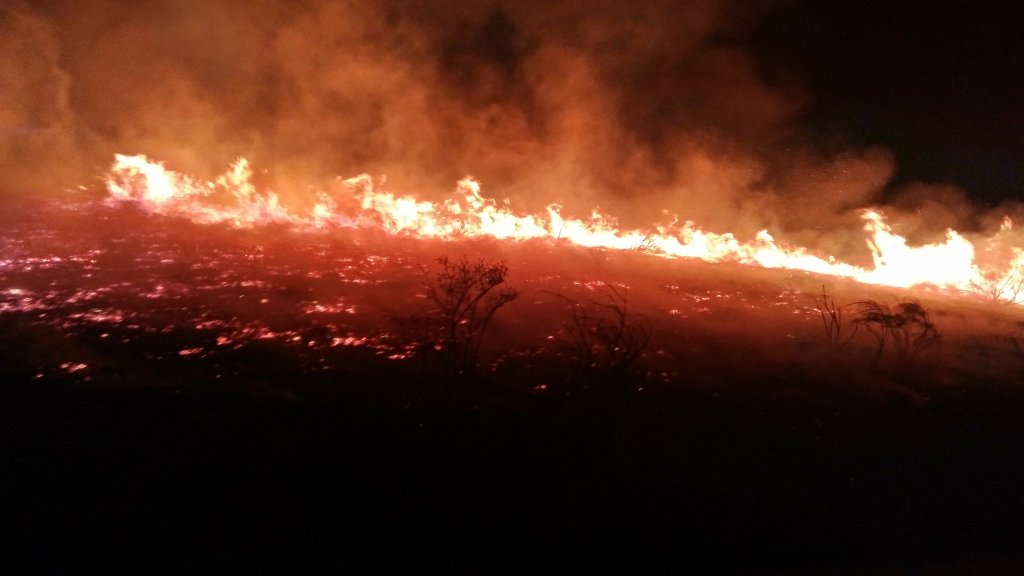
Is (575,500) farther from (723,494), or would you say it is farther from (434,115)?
(434,115)

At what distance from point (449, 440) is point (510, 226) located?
7596 mm

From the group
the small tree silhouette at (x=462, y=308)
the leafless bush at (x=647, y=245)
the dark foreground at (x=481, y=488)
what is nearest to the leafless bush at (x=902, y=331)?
the dark foreground at (x=481, y=488)

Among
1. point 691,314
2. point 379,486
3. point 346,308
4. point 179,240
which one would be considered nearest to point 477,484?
point 379,486

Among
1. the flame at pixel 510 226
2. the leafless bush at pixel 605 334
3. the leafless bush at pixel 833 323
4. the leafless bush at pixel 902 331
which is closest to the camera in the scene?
the leafless bush at pixel 605 334

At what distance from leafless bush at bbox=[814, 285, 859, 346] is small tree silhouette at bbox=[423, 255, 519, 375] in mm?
4881

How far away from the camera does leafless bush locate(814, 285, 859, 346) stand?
7805 mm

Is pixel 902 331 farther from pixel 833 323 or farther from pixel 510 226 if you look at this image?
pixel 510 226

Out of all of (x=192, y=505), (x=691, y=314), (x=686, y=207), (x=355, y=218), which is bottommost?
(x=192, y=505)

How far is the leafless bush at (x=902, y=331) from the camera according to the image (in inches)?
297

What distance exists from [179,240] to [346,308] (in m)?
4.26

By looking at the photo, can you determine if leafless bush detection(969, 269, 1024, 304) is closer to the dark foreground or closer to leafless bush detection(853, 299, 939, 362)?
leafless bush detection(853, 299, 939, 362)

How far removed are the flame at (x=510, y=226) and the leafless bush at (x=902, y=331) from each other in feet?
11.3

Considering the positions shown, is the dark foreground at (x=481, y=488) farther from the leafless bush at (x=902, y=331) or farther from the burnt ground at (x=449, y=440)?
the leafless bush at (x=902, y=331)

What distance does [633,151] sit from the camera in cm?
1339
